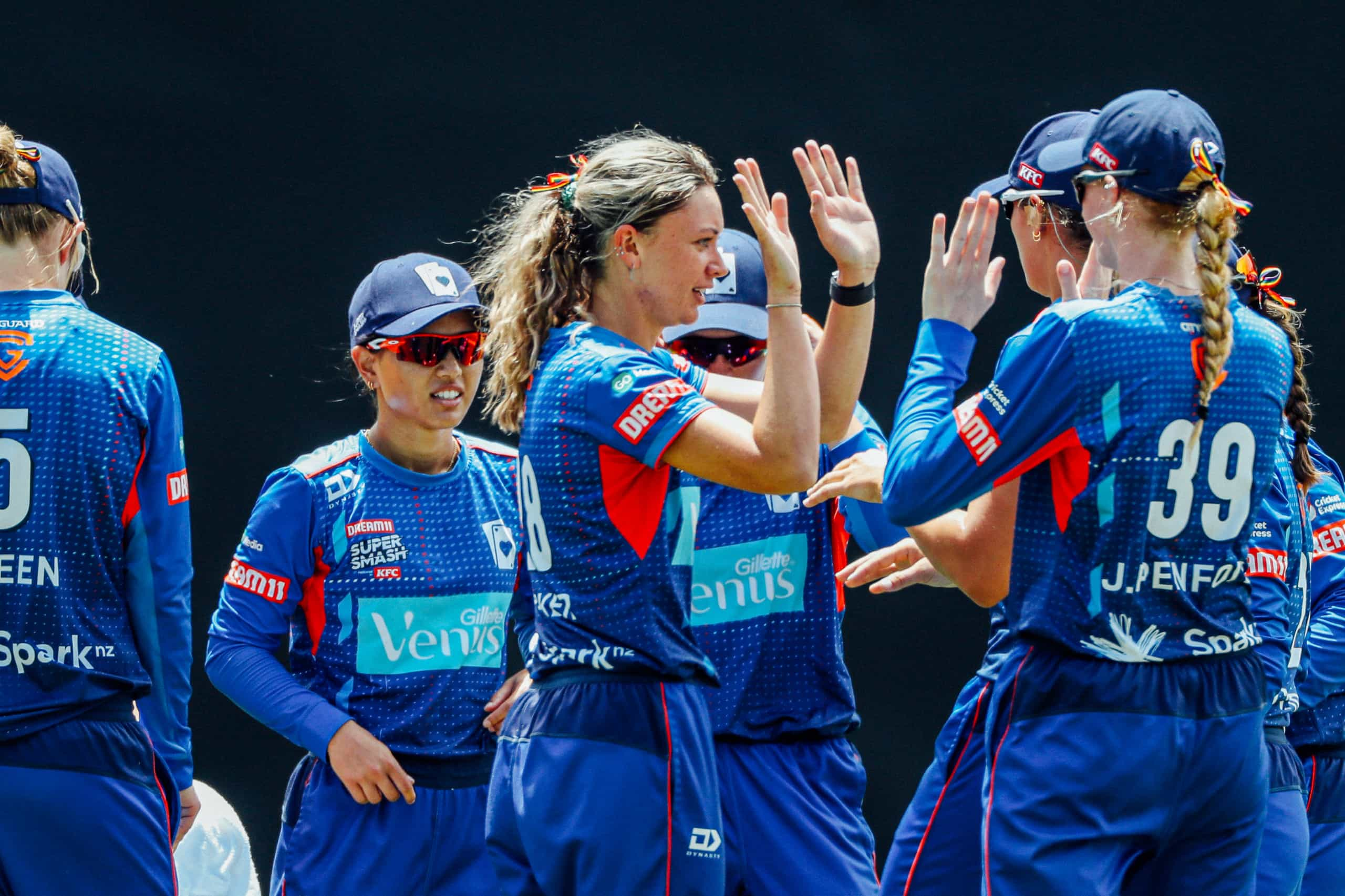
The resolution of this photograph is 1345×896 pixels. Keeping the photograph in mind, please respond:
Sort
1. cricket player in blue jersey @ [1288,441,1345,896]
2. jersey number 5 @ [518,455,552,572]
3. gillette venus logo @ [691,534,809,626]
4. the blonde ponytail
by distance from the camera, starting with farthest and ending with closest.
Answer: cricket player in blue jersey @ [1288,441,1345,896]
gillette venus logo @ [691,534,809,626]
the blonde ponytail
jersey number 5 @ [518,455,552,572]

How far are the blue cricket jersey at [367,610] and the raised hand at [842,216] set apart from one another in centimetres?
95

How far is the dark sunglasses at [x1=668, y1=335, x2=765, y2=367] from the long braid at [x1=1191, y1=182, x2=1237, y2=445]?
1012mm

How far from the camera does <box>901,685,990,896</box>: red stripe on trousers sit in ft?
7.98

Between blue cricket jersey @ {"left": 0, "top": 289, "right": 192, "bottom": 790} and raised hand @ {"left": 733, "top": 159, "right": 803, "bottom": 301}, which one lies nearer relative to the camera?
raised hand @ {"left": 733, "top": 159, "right": 803, "bottom": 301}

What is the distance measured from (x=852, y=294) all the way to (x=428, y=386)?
2.98 feet

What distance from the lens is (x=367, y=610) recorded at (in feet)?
9.16

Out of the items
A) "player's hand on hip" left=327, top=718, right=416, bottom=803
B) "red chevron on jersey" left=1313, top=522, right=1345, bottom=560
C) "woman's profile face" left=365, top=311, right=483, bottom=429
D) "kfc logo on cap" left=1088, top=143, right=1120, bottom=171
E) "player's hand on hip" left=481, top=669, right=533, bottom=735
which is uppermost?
"kfc logo on cap" left=1088, top=143, right=1120, bottom=171

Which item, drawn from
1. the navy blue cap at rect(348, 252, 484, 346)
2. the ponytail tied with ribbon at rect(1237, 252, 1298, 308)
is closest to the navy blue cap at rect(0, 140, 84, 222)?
the navy blue cap at rect(348, 252, 484, 346)

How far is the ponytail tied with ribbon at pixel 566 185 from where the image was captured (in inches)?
91.7

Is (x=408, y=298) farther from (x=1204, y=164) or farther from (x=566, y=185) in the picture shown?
(x=1204, y=164)

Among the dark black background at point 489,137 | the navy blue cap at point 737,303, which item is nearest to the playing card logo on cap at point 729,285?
the navy blue cap at point 737,303

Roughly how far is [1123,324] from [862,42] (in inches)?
99.4

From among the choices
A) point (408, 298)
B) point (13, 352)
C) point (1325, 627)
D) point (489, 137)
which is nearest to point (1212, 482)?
point (1325, 627)

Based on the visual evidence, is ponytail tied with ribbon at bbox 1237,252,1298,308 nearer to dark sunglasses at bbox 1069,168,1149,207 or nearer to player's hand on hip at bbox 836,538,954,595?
dark sunglasses at bbox 1069,168,1149,207
